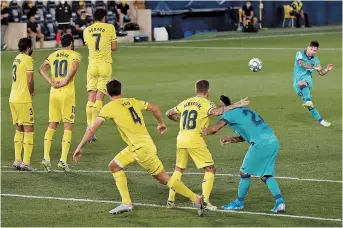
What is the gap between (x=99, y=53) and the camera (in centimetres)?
1994

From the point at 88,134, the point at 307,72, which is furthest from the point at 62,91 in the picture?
the point at 307,72

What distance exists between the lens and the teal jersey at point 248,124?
43.2ft

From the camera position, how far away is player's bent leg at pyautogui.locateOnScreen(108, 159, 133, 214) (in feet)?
43.3

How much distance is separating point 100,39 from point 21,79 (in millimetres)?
3577

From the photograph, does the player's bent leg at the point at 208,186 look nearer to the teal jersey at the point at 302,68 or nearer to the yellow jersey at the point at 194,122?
the yellow jersey at the point at 194,122

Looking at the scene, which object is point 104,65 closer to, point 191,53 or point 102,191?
point 102,191

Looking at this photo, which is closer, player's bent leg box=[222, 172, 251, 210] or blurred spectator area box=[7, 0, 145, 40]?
player's bent leg box=[222, 172, 251, 210]

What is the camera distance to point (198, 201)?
1310 cm

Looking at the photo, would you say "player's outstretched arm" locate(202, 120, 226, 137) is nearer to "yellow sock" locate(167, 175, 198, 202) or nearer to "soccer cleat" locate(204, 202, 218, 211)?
"yellow sock" locate(167, 175, 198, 202)

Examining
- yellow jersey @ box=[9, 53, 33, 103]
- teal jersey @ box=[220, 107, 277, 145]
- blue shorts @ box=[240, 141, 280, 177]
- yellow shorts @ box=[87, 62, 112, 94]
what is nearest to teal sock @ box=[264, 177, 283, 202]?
blue shorts @ box=[240, 141, 280, 177]

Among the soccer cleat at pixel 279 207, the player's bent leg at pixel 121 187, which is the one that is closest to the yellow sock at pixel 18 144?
the player's bent leg at pixel 121 187

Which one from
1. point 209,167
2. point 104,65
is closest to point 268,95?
point 104,65

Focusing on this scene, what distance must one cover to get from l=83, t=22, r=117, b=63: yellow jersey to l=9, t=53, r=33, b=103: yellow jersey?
11.3 ft

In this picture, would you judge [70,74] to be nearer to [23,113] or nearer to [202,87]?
[23,113]
